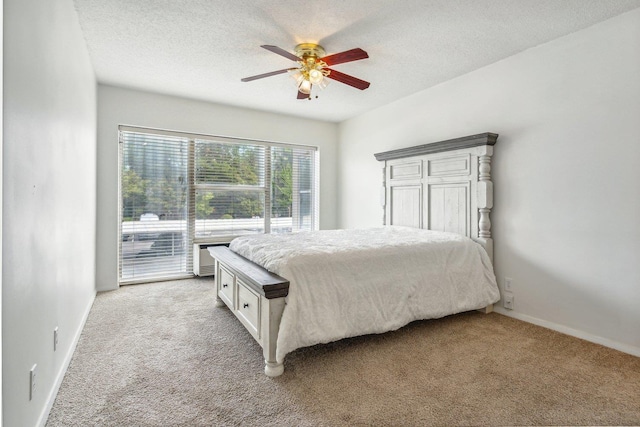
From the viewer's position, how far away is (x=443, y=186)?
11.5ft

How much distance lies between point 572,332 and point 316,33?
316 cm

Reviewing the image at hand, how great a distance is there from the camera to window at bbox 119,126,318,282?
4.10 m

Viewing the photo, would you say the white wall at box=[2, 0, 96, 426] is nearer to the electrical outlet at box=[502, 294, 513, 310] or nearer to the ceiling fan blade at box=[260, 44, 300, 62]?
the ceiling fan blade at box=[260, 44, 300, 62]

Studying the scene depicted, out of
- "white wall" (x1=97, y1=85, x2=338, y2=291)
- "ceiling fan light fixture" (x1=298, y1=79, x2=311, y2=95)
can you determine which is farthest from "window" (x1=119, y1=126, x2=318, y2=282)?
"ceiling fan light fixture" (x1=298, y1=79, x2=311, y2=95)

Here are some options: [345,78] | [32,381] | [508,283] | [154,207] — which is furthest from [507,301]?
[154,207]

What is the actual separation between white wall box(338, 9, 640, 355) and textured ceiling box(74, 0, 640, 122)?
21 cm

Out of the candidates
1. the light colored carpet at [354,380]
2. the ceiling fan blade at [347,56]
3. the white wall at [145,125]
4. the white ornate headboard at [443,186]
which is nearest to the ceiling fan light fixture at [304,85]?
the ceiling fan blade at [347,56]

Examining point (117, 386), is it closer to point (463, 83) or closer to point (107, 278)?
point (107, 278)

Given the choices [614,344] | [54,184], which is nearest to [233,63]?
[54,184]

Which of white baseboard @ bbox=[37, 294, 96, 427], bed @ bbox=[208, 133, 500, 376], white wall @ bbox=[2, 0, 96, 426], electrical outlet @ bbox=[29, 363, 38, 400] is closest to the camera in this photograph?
white wall @ bbox=[2, 0, 96, 426]

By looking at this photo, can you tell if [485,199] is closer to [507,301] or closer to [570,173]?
[570,173]

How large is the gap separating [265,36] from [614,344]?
3.57 m

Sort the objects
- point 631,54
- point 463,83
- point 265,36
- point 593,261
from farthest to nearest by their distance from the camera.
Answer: point 463,83 → point 265,36 → point 593,261 → point 631,54

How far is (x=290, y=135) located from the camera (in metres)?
5.08
